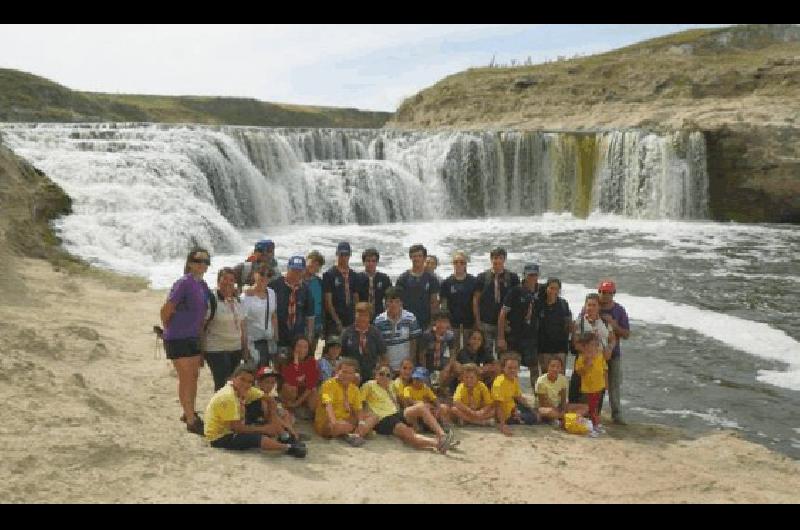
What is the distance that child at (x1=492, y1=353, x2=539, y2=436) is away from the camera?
6707 millimetres

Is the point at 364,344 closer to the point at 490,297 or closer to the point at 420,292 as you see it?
the point at 420,292

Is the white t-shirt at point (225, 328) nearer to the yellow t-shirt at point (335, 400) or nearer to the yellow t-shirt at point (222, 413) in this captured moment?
the yellow t-shirt at point (222, 413)

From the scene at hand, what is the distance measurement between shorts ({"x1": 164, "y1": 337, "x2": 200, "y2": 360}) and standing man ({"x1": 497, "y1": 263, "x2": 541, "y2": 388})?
2918 mm

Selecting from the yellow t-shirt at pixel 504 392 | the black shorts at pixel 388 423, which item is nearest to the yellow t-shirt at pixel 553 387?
the yellow t-shirt at pixel 504 392

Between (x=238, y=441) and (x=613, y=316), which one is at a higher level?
(x=613, y=316)

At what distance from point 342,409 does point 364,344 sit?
2.05ft

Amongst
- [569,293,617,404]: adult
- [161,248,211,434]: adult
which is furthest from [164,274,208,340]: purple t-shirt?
[569,293,617,404]: adult

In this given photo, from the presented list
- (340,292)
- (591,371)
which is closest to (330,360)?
(340,292)

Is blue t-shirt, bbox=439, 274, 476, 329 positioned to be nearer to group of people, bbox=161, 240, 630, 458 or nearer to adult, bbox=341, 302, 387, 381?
group of people, bbox=161, 240, 630, 458

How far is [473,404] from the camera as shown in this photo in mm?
6867

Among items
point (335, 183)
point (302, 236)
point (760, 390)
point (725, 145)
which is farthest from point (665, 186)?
point (760, 390)

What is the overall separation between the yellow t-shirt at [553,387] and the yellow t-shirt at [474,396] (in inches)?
20.0

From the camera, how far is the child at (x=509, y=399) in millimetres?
6707

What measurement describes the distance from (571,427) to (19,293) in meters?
7.28
